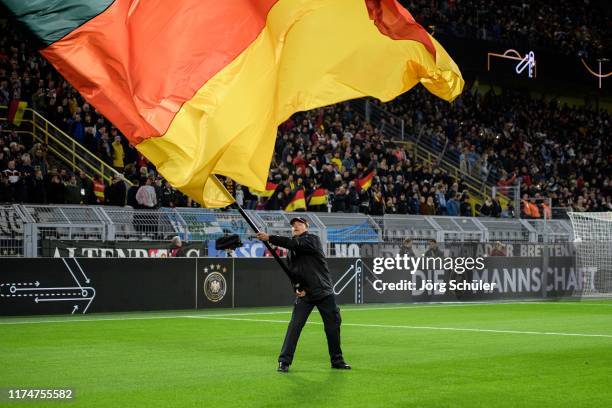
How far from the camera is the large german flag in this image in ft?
37.0

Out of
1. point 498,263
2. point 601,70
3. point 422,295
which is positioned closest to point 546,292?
point 498,263

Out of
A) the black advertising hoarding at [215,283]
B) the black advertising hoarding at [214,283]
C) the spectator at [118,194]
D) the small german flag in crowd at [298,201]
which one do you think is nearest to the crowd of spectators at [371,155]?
the spectator at [118,194]

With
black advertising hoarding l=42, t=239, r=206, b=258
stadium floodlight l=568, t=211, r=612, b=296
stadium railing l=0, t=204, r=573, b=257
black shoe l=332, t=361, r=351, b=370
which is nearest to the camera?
black shoe l=332, t=361, r=351, b=370

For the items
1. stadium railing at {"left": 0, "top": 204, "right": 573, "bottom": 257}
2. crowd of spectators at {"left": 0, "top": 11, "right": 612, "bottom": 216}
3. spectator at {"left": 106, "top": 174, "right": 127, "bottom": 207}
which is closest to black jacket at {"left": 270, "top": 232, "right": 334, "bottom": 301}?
crowd of spectators at {"left": 0, "top": 11, "right": 612, "bottom": 216}

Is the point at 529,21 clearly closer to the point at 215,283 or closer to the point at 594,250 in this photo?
the point at 594,250

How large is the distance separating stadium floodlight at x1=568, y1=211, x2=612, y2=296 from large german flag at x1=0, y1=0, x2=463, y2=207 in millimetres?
22123

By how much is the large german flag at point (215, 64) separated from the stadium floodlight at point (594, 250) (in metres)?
22.1

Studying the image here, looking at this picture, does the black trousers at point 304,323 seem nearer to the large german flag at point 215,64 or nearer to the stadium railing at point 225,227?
the large german flag at point 215,64

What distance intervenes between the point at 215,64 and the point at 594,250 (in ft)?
80.7

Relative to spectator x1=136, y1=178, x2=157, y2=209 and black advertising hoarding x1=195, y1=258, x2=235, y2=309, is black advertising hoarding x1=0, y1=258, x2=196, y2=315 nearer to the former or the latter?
black advertising hoarding x1=195, y1=258, x2=235, y2=309

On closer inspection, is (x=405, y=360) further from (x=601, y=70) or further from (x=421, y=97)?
(x=601, y=70)

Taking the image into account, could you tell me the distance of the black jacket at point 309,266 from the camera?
552 inches

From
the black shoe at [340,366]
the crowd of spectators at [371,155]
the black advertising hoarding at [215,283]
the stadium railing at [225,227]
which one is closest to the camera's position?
the black shoe at [340,366]

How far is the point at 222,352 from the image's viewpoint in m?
16.5
